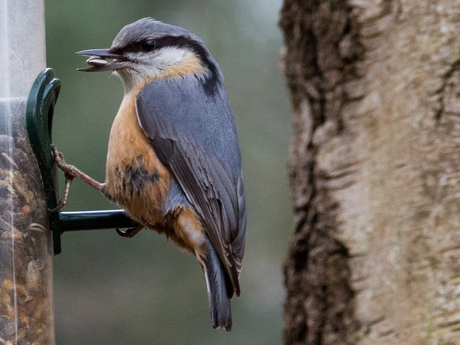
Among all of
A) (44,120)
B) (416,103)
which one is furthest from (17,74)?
(416,103)

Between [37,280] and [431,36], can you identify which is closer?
[431,36]

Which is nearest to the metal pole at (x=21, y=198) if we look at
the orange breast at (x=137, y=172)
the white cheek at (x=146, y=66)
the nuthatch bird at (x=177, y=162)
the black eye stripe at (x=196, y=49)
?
the nuthatch bird at (x=177, y=162)

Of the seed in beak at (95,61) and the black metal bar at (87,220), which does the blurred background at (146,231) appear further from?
the black metal bar at (87,220)

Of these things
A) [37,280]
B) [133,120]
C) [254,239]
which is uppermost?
[133,120]

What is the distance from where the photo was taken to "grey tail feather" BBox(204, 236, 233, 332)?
2.62 m

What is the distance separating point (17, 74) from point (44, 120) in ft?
0.74

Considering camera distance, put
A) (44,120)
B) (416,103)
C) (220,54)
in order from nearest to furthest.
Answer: (416,103) < (44,120) < (220,54)

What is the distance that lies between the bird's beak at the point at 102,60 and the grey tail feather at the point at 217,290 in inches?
35.8

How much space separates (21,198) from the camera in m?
2.56

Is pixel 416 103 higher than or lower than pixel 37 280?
higher

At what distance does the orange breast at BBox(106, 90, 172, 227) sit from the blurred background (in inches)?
59.5

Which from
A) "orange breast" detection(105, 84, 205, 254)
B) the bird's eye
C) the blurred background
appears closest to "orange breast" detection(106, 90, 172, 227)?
"orange breast" detection(105, 84, 205, 254)

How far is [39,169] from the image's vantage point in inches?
102

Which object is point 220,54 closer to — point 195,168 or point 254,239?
point 254,239
